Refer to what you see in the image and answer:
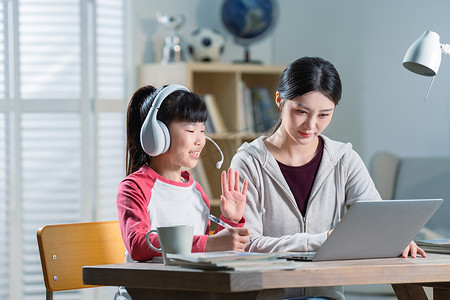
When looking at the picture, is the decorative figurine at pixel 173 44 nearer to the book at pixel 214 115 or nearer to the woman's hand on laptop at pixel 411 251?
the book at pixel 214 115

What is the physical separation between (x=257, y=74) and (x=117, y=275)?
272 centimetres

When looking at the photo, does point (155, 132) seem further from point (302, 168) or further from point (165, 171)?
point (302, 168)

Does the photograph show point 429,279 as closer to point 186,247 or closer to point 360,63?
point 186,247

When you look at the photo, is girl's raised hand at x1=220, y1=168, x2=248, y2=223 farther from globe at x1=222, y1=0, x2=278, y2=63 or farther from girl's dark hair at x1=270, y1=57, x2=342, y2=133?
globe at x1=222, y1=0, x2=278, y2=63

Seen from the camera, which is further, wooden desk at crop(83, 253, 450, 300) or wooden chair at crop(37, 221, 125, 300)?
wooden chair at crop(37, 221, 125, 300)

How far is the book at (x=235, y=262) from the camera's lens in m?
1.21

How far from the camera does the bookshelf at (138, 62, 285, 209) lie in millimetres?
3548

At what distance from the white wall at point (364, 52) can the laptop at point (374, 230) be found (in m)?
1.82

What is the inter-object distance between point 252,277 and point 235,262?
0.20 ft

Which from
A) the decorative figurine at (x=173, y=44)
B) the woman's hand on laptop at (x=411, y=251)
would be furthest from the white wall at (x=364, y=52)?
the woman's hand on laptop at (x=411, y=251)

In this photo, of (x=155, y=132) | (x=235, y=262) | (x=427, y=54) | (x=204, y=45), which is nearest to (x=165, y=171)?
(x=155, y=132)

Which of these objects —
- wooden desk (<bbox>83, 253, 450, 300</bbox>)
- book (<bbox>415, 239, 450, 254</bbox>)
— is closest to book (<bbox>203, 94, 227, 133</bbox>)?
book (<bbox>415, 239, 450, 254</bbox>)

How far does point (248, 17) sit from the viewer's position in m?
3.78

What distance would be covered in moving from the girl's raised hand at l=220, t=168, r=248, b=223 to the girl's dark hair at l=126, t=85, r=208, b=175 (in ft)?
0.61
